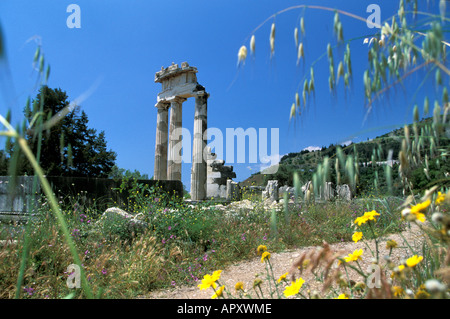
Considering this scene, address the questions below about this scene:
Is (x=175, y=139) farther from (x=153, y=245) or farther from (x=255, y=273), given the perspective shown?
(x=255, y=273)

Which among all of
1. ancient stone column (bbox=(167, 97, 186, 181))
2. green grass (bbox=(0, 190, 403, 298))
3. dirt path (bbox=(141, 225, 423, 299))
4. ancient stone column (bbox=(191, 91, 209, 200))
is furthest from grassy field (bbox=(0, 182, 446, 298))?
ancient stone column (bbox=(167, 97, 186, 181))

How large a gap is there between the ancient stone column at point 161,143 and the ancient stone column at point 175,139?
747 mm

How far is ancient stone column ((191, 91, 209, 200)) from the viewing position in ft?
46.1

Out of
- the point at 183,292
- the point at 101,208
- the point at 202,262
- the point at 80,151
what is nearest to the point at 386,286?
the point at 183,292

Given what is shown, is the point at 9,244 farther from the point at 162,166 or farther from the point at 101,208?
the point at 162,166

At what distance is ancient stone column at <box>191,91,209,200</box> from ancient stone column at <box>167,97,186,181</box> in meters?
→ 1.44

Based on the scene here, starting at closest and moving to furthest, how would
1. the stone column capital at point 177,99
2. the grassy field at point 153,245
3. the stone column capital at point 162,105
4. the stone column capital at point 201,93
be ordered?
the grassy field at point 153,245
the stone column capital at point 201,93
the stone column capital at point 177,99
the stone column capital at point 162,105

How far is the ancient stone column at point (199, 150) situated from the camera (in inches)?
554

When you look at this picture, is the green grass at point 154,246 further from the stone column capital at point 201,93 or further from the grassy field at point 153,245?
the stone column capital at point 201,93

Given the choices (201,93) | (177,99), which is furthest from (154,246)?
(177,99)

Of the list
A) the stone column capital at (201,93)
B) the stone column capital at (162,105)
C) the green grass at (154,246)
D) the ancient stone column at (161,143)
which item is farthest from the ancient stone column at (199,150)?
the green grass at (154,246)

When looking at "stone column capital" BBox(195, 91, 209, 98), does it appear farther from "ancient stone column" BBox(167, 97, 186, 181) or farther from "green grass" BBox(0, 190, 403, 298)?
"green grass" BBox(0, 190, 403, 298)

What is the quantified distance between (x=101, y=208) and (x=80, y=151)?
14860 millimetres

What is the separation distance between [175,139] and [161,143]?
1.06m
